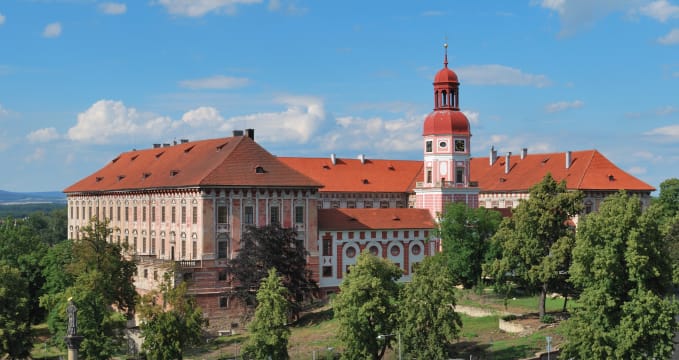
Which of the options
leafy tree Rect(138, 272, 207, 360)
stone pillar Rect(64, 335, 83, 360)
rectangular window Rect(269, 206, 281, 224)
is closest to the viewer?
stone pillar Rect(64, 335, 83, 360)

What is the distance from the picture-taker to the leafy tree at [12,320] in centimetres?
6494

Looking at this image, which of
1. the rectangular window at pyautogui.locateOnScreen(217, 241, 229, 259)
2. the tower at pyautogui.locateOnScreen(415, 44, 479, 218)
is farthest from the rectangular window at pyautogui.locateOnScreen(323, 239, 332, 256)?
the tower at pyautogui.locateOnScreen(415, 44, 479, 218)

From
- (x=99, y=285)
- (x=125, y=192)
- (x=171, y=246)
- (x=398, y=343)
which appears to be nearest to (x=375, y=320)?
(x=398, y=343)

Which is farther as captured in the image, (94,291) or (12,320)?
(94,291)

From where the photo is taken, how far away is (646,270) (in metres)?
53.7

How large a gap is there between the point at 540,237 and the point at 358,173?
54977 millimetres

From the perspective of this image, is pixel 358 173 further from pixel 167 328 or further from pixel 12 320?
pixel 167 328

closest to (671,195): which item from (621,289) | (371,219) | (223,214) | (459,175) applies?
(459,175)

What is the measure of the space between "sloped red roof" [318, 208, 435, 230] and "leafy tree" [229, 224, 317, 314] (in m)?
9.59

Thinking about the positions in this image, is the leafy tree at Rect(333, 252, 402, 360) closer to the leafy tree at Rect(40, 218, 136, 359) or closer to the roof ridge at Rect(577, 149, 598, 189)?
the leafy tree at Rect(40, 218, 136, 359)

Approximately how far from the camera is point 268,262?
76812mm

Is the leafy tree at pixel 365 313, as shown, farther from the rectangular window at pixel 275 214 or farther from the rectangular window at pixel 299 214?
the rectangular window at pixel 299 214

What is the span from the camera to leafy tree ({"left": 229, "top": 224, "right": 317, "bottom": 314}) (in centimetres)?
7656

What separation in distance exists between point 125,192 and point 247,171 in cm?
2001
